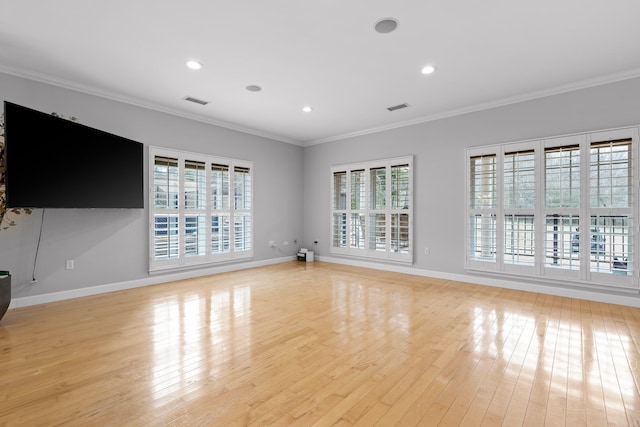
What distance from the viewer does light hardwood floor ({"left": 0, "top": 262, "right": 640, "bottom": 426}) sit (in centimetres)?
169

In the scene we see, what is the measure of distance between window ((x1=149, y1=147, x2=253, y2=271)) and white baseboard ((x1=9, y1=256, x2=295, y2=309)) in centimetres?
17

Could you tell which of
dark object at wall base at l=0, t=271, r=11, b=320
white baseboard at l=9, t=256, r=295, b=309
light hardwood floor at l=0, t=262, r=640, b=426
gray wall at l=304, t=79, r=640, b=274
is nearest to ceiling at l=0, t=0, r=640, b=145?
gray wall at l=304, t=79, r=640, b=274

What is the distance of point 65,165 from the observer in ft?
11.0

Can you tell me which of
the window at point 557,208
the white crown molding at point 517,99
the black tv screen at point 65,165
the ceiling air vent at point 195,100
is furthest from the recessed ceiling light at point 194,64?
the window at point 557,208

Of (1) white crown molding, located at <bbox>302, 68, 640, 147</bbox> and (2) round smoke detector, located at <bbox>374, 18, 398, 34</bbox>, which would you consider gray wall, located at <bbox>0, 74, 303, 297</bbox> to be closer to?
(1) white crown molding, located at <bbox>302, 68, 640, 147</bbox>

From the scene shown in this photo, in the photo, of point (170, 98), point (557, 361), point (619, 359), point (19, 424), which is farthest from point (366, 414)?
point (170, 98)

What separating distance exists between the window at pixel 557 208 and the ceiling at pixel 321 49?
33.0 inches

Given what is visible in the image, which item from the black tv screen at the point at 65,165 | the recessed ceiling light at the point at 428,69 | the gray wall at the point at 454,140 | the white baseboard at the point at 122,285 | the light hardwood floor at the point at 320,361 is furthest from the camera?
the gray wall at the point at 454,140

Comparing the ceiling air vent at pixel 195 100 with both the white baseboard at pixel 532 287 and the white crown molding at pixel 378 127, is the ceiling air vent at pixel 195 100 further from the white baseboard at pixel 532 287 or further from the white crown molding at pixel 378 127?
the white baseboard at pixel 532 287

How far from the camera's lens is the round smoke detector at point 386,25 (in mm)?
2594

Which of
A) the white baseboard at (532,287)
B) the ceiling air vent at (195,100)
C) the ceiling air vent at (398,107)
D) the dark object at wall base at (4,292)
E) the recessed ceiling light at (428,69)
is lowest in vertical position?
the white baseboard at (532,287)

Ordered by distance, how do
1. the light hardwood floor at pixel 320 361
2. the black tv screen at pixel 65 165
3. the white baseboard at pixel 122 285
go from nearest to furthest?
1. the light hardwood floor at pixel 320 361
2. the black tv screen at pixel 65 165
3. the white baseboard at pixel 122 285

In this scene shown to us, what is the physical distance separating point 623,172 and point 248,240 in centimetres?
579

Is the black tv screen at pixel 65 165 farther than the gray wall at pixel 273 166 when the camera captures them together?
No
